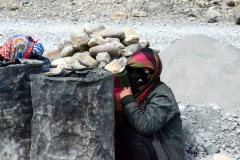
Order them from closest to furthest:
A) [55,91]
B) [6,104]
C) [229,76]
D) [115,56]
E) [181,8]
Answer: [55,91], [6,104], [229,76], [115,56], [181,8]

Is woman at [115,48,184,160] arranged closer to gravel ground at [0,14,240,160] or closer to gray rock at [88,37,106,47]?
gravel ground at [0,14,240,160]

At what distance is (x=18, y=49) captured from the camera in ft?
14.5

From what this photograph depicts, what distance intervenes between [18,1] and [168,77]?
10591 millimetres

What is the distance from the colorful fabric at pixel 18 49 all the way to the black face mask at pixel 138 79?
1553mm

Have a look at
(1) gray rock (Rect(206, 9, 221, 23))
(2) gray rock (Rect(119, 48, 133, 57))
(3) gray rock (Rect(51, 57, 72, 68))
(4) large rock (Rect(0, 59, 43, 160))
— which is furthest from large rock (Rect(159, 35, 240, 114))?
(1) gray rock (Rect(206, 9, 221, 23))

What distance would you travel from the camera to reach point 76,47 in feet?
20.9

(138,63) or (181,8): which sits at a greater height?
(138,63)

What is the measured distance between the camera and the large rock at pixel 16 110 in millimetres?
2938

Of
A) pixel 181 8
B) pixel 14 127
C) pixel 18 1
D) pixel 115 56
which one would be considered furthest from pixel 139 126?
pixel 18 1

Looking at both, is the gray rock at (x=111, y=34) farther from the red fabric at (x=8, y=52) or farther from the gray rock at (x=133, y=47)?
the red fabric at (x=8, y=52)

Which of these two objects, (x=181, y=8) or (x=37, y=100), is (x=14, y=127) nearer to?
(x=37, y=100)

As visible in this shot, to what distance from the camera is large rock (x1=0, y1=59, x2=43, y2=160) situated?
2938mm

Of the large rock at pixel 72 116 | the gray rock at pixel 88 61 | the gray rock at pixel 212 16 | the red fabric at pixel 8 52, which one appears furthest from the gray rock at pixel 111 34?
the gray rock at pixel 212 16

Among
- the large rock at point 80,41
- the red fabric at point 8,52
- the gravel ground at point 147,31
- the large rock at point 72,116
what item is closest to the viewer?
the large rock at point 72,116
